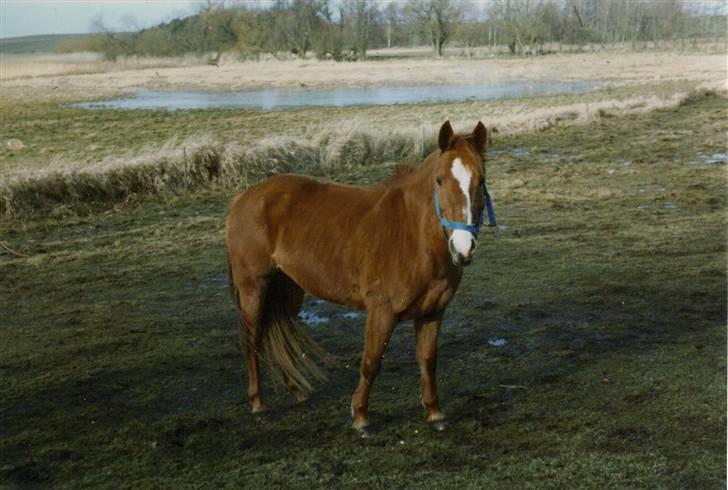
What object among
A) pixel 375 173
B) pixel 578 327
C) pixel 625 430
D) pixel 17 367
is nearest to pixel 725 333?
pixel 578 327

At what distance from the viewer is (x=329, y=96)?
127ft

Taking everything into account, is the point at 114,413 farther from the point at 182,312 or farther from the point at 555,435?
the point at 555,435

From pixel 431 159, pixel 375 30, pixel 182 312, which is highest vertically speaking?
pixel 375 30

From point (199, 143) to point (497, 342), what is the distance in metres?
9.92

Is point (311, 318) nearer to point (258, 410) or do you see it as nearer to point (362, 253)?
point (258, 410)

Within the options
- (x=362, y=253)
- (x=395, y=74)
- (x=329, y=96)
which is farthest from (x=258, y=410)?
(x=395, y=74)

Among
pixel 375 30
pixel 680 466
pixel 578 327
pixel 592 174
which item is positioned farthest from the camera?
pixel 375 30

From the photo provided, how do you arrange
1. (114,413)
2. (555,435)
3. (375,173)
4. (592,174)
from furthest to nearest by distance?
(375,173)
(592,174)
(114,413)
(555,435)

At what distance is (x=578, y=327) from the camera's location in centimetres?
644

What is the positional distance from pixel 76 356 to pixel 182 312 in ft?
4.35

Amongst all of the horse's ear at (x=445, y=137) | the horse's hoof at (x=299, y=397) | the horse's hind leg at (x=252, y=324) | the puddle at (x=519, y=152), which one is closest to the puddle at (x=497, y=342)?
the horse's hoof at (x=299, y=397)

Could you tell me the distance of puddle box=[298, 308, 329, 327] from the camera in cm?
681

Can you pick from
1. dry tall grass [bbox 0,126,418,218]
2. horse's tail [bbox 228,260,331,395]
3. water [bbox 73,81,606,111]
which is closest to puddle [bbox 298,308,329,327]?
horse's tail [bbox 228,260,331,395]

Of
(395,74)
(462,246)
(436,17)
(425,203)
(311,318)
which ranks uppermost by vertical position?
(436,17)
